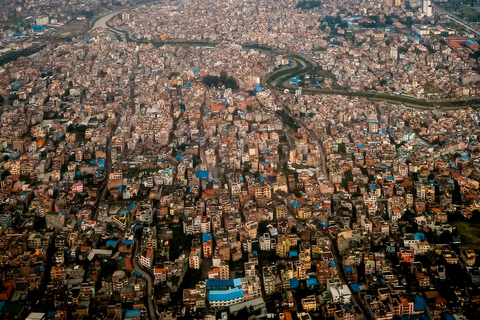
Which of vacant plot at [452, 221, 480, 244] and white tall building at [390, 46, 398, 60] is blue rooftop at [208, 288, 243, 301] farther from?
white tall building at [390, 46, 398, 60]

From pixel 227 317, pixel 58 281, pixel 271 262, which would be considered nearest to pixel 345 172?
pixel 271 262

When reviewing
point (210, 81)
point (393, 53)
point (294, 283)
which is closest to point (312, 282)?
point (294, 283)

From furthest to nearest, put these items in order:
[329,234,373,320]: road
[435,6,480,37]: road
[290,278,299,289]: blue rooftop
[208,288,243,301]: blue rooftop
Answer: [435,6,480,37]: road, [290,278,299,289]: blue rooftop, [208,288,243,301]: blue rooftop, [329,234,373,320]: road

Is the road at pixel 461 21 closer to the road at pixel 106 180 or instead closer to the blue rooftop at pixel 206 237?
the road at pixel 106 180

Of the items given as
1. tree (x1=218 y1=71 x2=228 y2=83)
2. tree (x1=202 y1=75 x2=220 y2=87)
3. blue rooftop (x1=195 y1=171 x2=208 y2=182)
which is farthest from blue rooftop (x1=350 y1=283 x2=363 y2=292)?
tree (x1=218 y1=71 x2=228 y2=83)

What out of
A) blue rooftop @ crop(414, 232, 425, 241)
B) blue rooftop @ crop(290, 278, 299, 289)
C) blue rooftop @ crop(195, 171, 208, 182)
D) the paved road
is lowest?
the paved road

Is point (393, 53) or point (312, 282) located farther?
point (393, 53)

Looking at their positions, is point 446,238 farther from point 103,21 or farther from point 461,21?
point 103,21
